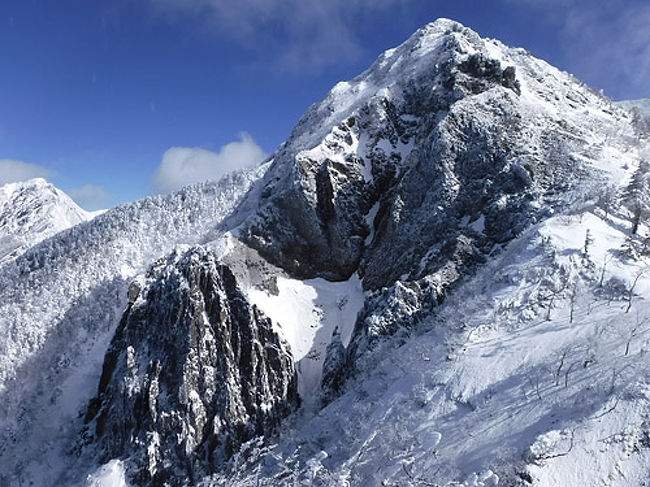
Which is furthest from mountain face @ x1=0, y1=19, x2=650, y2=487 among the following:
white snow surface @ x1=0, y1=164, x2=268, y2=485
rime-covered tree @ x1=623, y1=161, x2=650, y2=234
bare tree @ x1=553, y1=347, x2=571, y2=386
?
white snow surface @ x1=0, y1=164, x2=268, y2=485

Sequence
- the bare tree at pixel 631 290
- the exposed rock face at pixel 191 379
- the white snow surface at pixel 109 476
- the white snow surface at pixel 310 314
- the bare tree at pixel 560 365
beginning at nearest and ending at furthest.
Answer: the bare tree at pixel 560 365, the bare tree at pixel 631 290, the white snow surface at pixel 109 476, the exposed rock face at pixel 191 379, the white snow surface at pixel 310 314

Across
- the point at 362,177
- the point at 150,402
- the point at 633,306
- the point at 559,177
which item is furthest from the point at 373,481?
the point at 362,177

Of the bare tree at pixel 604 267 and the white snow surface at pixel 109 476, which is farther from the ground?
the bare tree at pixel 604 267

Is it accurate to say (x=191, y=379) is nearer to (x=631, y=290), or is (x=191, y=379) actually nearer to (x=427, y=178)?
(x=427, y=178)

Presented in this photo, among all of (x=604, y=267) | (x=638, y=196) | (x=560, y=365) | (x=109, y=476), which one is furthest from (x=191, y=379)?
(x=638, y=196)

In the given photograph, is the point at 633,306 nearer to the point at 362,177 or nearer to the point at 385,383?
the point at 385,383

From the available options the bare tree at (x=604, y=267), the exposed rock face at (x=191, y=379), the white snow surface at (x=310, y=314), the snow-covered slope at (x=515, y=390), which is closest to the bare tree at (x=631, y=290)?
the snow-covered slope at (x=515, y=390)

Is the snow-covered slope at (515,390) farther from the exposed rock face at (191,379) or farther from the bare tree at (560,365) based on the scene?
the exposed rock face at (191,379)
